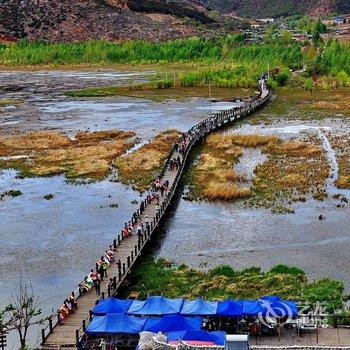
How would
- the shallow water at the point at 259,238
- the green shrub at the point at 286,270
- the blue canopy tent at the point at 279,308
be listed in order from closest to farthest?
the blue canopy tent at the point at 279,308, the green shrub at the point at 286,270, the shallow water at the point at 259,238

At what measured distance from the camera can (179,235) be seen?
4600 centimetres

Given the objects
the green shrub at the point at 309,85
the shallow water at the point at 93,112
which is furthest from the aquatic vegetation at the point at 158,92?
the green shrub at the point at 309,85

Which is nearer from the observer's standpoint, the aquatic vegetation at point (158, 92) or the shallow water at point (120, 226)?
the shallow water at point (120, 226)

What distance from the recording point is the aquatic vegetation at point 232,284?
3506cm

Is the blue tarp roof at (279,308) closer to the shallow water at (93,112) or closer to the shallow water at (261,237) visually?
the shallow water at (261,237)

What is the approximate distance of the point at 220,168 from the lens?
63906 millimetres

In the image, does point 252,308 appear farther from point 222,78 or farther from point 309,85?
point 222,78

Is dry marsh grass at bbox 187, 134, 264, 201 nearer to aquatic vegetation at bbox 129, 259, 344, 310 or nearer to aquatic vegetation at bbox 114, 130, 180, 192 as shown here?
aquatic vegetation at bbox 114, 130, 180, 192

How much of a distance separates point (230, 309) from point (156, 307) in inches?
134

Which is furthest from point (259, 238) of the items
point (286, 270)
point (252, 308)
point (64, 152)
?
point (64, 152)

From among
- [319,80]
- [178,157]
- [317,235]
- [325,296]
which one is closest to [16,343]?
[325,296]

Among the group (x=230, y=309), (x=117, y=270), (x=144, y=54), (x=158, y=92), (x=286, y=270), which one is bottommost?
(x=158, y=92)

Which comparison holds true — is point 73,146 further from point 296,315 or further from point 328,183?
point 296,315

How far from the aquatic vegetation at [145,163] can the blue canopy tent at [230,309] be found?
27.0 meters
